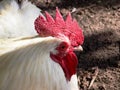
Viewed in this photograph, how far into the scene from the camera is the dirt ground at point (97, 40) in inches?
127

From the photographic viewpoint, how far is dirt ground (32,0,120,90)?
A: 323 centimetres

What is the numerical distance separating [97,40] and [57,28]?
1.43 m

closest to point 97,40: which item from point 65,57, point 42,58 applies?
point 65,57

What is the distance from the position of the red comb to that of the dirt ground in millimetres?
1035

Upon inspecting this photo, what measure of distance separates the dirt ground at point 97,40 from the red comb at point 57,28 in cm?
103

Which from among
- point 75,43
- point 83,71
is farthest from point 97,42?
point 75,43

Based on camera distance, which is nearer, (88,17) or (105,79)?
(105,79)

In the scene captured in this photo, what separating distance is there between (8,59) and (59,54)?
329mm

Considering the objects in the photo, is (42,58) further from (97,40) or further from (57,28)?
(97,40)

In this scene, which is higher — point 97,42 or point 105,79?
point 97,42

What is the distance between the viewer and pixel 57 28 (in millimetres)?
2184

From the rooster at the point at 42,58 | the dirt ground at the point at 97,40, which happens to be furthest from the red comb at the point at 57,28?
the dirt ground at the point at 97,40

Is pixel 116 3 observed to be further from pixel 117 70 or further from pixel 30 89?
pixel 30 89

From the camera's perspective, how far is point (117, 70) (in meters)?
3.28
